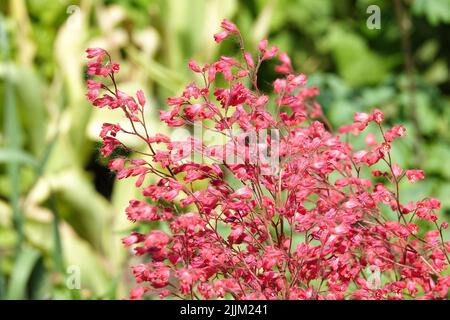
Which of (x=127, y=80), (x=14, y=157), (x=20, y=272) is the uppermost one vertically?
(x=127, y=80)

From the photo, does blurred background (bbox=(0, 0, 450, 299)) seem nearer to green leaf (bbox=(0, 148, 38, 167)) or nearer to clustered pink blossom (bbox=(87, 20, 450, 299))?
green leaf (bbox=(0, 148, 38, 167))

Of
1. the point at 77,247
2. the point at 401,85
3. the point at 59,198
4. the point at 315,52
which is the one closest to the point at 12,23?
the point at 59,198

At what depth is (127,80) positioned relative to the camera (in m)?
4.32

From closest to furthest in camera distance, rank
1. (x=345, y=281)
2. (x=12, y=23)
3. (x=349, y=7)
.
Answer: (x=345, y=281) → (x=12, y=23) → (x=349, y=7)

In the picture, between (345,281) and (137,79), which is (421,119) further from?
(345,281)

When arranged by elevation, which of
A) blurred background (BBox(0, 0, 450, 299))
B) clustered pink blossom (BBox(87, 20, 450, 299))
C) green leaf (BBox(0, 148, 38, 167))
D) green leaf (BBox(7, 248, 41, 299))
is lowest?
clustered pink blossom (BBox(87, 20, 450, 299))

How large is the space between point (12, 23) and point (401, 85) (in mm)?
2080

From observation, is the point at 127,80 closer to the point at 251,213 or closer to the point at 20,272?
the point at 20,272

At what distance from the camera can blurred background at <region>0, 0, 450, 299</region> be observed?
3.44 m

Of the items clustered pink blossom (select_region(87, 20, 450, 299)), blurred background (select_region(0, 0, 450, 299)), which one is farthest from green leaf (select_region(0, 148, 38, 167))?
clustered pink blossom (select_region(87, 20, 450, 299))

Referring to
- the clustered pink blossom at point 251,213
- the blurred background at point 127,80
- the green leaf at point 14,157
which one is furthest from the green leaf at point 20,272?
the clustered pink blossom at point 251,213

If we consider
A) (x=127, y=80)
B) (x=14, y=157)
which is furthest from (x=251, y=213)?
(x=127, y=80)
